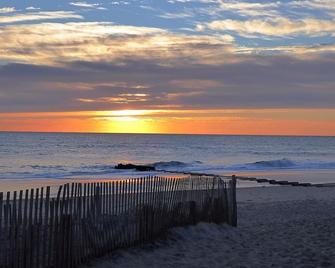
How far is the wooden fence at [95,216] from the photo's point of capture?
8.26 meters


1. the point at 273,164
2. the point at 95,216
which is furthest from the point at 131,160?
the point at 95,216

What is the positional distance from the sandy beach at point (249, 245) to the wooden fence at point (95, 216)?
0.99 feet

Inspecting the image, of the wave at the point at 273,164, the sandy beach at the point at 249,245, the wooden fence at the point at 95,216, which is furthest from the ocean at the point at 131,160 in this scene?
the wooden fence at the point at 95,216

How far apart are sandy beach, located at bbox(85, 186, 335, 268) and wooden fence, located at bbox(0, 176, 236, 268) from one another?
302 mm

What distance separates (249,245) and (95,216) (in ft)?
14.4

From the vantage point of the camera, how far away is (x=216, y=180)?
14.7 meters

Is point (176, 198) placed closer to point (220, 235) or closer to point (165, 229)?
point (165, 229)

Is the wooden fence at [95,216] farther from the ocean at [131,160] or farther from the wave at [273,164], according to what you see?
the wave at [273,164]

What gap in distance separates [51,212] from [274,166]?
2070 inches

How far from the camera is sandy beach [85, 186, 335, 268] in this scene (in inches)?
427

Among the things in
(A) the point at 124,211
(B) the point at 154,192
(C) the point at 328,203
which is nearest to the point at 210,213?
(B) the point at 154,192

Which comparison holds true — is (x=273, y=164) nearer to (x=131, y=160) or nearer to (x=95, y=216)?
(x=131, y=160)

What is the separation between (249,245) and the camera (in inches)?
511

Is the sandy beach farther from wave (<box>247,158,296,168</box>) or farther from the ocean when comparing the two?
wave (<box>247,158,296,168</box>)
